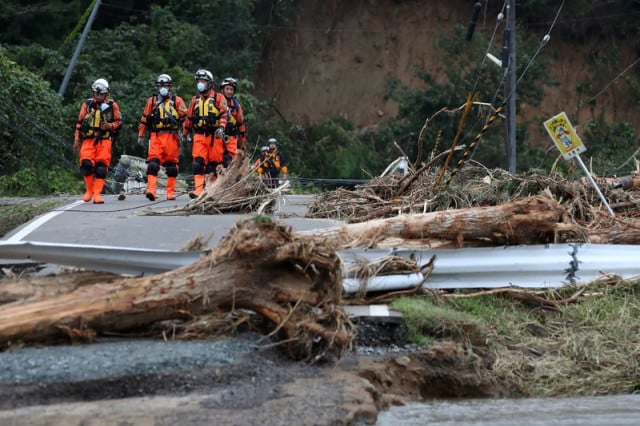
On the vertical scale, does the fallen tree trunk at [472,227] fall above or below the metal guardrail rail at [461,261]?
above

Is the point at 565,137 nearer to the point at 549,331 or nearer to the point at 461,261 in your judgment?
the point at 461,261

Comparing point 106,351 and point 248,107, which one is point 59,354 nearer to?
point 106,351

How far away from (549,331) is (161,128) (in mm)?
10338

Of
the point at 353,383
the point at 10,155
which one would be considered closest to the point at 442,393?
the point at 353,383

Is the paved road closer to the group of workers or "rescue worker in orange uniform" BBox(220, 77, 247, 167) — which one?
the group of workers

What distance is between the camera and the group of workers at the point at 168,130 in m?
17.6

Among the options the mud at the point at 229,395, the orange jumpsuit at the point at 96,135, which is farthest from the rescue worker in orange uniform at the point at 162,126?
the mud at the point at 229,395

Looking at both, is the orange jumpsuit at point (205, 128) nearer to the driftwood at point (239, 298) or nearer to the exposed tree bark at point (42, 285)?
the exposed tree bark at point (42, 285)

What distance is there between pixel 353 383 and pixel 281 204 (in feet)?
34.3

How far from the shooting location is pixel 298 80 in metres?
44.0

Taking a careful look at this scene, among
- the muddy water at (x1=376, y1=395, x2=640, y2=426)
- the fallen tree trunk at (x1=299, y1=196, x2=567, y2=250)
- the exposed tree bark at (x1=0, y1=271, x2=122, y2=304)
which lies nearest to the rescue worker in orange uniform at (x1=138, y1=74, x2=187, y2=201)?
the fallen tree trunk at (x1=299, y1=196, x2=567, y2=250)

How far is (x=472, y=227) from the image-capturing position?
9984 mm

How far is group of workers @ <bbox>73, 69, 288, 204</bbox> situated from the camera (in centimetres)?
1759

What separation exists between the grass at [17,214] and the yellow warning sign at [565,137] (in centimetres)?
813
